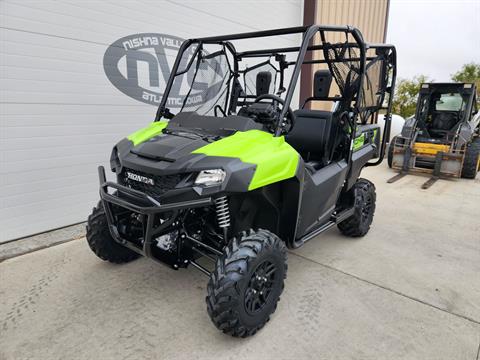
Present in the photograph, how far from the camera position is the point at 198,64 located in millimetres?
3121

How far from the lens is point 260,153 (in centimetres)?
209

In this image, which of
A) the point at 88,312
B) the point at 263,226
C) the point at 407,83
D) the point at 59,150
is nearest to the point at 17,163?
the point at 59,150

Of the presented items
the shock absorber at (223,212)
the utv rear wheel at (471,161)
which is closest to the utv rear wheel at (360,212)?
the shock absorber at (223,212)

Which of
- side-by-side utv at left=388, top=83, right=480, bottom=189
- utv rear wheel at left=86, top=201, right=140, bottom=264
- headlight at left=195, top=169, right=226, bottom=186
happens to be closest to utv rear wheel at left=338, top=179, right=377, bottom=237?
headlight at left=195, top=169, right=226, bottom=186

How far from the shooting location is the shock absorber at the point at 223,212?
208cm

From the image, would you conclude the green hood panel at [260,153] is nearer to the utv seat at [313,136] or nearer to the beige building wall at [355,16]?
the utv seat at [313,136]

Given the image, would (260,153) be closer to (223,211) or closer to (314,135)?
(223,211)

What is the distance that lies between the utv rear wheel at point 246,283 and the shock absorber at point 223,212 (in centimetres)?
11

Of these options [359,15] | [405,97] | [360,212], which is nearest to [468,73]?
[405,97]

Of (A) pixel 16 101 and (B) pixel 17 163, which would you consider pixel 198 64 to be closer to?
(A) pixel 16 101

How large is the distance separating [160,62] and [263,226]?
120 inches

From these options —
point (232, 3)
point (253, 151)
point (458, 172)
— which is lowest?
point (458, 172)

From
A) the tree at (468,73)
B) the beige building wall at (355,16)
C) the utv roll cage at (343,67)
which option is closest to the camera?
the utv roll cage at (343,67)

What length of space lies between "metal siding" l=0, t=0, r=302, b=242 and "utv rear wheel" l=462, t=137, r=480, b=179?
6022mm
